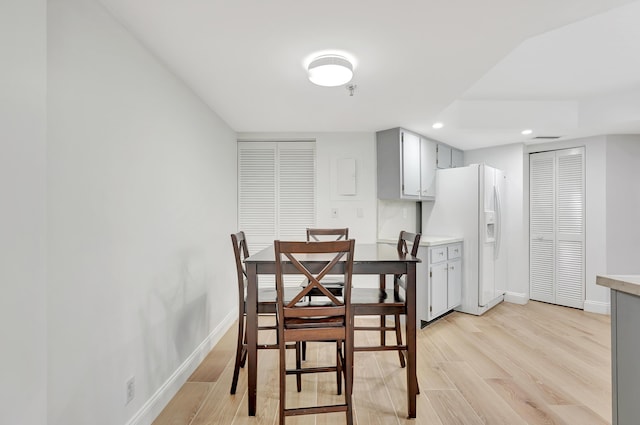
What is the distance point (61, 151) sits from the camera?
4.19 feet

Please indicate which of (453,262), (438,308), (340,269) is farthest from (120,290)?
(453,262)

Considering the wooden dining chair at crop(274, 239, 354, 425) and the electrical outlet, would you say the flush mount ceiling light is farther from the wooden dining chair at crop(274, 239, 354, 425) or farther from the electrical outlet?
the electrical outlet

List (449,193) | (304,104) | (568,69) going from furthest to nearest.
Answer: (449,193), (304,104), (568,69)

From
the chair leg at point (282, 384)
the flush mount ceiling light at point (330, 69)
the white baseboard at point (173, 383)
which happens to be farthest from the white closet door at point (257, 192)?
the chair leg at point (282, 384)

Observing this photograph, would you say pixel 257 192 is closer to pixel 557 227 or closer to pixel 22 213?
pixel 22 213

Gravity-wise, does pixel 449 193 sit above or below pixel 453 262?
above

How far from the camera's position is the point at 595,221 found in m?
3.93

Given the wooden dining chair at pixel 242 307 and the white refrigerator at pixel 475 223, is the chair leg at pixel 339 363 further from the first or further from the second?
the white refrigerator at pixel 475 223

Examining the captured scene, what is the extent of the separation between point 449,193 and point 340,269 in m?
2.67

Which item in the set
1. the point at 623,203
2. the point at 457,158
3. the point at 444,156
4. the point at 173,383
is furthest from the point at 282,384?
the point at 623,203

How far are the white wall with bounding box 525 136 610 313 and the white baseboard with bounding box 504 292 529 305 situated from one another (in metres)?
0.64

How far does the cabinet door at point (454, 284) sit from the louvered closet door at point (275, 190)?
5.73ft

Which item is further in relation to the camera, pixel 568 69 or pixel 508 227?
pixel 508 227

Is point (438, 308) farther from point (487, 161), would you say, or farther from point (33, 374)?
point (33, 374)
